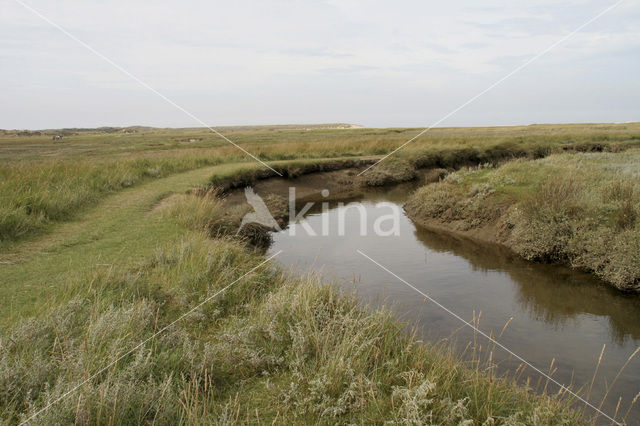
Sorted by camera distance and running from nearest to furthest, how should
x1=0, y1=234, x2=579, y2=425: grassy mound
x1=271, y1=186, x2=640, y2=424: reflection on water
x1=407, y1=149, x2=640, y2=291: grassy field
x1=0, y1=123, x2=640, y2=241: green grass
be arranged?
x1=0, y1=234, x2=579, y2=425: grassy mound → x1=271, y1=186, x2=640, y2=424: reflection on water → x1=407, y1=149, x2=640, y2=291: grassy field → x1=0, y1=123, x2=640, y2=241: green grass

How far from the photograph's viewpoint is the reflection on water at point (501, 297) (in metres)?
6.75

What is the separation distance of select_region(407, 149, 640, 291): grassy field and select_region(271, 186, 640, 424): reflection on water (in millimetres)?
474

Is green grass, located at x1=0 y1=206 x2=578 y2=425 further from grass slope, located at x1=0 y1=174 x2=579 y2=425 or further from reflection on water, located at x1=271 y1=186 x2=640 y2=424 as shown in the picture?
reflection on water, located at x1=271 y1=186 x2=640 y2=424

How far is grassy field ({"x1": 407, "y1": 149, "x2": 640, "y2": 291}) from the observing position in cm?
993

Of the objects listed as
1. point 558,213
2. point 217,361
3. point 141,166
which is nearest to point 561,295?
point 558,213

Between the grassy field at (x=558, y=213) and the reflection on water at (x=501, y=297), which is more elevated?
the grassy field at (x=558, y=213)

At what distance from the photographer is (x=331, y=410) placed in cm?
406

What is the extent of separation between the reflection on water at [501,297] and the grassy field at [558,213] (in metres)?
0.47

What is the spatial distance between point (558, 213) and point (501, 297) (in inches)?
140

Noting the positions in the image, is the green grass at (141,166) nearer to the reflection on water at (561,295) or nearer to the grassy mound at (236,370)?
the grassy mound at (236,370)

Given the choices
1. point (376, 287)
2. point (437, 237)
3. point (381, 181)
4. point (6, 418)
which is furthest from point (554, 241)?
point (381, 181)

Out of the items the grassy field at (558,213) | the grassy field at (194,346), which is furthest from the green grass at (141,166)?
the grassy field at (558,213)

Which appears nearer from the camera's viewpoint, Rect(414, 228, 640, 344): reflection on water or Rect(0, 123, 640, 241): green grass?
Rect(414, 228, 640, 344): reflection on water

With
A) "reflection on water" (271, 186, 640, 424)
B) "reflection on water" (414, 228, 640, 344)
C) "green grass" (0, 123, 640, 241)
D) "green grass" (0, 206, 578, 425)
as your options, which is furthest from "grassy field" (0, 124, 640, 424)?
"reflection on water" (414, 228, 640, 344)
